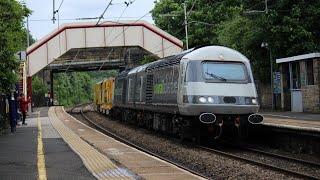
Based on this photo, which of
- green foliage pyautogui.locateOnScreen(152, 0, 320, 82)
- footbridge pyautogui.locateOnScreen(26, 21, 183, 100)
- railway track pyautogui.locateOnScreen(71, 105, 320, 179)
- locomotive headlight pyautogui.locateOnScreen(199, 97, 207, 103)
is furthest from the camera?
footbridge pyautogui.locateOnScreen(26, 21, 183, 100)

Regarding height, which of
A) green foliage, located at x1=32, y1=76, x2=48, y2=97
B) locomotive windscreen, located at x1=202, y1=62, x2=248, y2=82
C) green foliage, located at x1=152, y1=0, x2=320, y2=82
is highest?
green foliage, located at x1=152, y1=0, x2=320, y2=82

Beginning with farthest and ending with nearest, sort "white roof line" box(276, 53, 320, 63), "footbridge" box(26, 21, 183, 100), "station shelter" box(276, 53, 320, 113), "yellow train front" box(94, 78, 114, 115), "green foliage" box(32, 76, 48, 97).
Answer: "green foliage" box(32, 76, 48, 97), "footbridge" box(26, 21, 183, 100), "yellow train front" box(94, 78, 114, 115), "station shelter" box(276, 53, 320, 113), "white roof line" box(276, 53, 320, 63)

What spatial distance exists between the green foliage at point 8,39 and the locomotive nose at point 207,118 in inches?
291

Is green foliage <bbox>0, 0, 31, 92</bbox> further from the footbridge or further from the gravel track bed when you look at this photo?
the footbridge

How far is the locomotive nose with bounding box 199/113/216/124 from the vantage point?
14961 millimetres

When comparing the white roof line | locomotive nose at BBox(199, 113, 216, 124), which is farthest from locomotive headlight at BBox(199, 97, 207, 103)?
the white roof line

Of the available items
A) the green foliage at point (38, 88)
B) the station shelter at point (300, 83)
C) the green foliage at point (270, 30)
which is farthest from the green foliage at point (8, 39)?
the green foliage at point (38, 88)

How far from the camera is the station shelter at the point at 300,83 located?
27047 mm

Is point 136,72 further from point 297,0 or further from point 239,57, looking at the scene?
point 297,0

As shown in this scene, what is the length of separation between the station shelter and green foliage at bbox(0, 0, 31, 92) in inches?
611

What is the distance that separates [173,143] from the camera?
57.9 ft

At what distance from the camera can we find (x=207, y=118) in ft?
49.2

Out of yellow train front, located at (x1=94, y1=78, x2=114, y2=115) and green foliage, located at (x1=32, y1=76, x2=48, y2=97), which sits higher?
green foliage, located at (x1=32, y1=76, x2=48, y2=97)

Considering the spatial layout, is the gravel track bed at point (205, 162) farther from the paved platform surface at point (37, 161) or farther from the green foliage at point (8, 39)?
the green foliage at point (8, 39)
